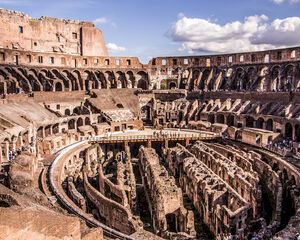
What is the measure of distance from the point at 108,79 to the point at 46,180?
37645 millimetres

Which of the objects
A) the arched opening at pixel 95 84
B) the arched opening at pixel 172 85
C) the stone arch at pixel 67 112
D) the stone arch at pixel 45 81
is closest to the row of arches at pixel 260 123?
the arched opening at pixel 172 85

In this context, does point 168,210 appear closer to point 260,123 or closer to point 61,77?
point 260,123

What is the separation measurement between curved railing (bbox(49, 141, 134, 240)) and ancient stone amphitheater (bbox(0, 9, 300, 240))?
0.35ft

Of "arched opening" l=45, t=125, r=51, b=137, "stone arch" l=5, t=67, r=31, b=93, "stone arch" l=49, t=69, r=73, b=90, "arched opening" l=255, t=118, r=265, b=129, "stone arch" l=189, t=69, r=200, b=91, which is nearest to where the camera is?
"arched opening" l=45, t=125, r=51, b=137

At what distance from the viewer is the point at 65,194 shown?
19.6 meters

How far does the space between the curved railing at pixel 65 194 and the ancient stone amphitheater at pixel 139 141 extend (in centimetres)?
11

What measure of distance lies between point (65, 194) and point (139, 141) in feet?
62.7

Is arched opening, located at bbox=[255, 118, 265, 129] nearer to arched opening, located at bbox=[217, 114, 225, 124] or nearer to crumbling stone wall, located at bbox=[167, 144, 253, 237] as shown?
arched opening, located at bbox=[217, 114, 225, 124]

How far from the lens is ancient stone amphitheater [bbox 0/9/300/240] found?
674 inches

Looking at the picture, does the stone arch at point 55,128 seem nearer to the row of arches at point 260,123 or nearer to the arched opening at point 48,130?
the arched opening at point 48,130

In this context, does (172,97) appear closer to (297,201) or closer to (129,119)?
(129,119)

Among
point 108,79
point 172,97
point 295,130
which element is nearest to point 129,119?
point 172,97

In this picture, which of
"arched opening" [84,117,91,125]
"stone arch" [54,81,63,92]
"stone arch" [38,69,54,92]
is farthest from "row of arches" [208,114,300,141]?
"stone arch" [38,69,54,92]

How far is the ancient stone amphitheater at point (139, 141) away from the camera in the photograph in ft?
56.2
